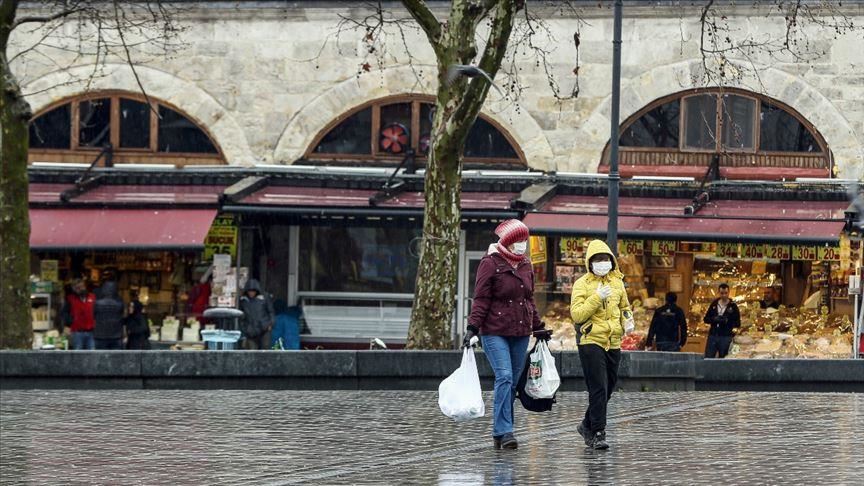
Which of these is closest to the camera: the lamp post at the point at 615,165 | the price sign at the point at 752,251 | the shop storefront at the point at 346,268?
the lamp post at the point at 615,165

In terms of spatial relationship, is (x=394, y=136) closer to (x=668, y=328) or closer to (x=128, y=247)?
(x=128, y=247)

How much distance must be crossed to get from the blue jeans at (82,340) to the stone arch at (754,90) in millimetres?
7661

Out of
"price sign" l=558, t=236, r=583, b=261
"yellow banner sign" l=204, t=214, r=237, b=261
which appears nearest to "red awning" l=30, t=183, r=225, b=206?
"yellow banner sign" l=204, t=214, r=237, b=261

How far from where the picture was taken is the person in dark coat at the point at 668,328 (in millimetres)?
24797

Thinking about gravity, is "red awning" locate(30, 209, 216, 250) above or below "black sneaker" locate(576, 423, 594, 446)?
above

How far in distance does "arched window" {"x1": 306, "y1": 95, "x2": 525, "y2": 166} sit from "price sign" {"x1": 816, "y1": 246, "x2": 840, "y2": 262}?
16.1 feet

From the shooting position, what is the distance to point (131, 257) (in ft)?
90.0

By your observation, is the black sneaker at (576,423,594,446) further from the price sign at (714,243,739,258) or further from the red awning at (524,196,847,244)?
the price sign at (714,243,739,258)

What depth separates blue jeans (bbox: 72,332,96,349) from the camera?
26.2 m

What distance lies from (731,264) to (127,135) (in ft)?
31.9

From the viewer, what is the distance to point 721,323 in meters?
24.8

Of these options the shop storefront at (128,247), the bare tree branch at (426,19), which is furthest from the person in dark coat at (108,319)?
the bare tree branch at (426,19)

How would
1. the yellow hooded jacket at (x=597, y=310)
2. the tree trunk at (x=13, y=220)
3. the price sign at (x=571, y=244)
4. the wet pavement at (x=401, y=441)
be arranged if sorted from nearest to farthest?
1. the wet pavement at (x=401, y=441)
2. the yellow hooded jacket at (x=597, y=310)
3. the tree trunk at (x=13, y=220)
4. the price sign at (x=571, y=244)

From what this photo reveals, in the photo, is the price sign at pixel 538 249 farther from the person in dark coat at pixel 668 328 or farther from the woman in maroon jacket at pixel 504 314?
the woman in maroon jacket at pixel 504 314
